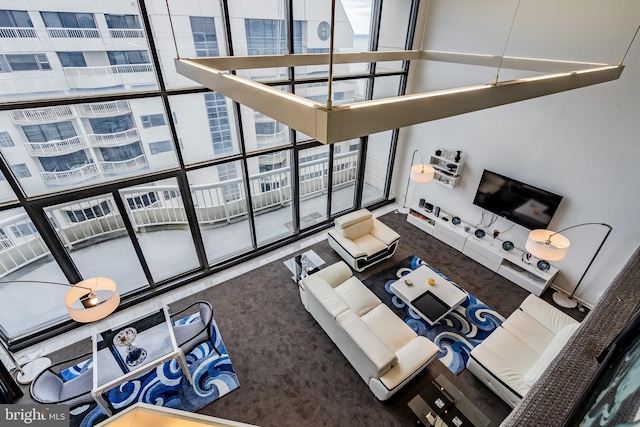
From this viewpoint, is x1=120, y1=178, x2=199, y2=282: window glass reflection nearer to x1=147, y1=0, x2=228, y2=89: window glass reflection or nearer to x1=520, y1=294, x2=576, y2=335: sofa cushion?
x1=147, y1=0, x2=228, y2=89: window glass reflection

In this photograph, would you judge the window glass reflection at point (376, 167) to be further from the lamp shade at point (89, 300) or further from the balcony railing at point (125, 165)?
the lamp shade at point (89, 300)

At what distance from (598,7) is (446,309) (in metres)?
4.18

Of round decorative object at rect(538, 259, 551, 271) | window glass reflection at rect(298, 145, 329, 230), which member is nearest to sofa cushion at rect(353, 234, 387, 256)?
window glass reflection at rect(298, 145, 329, 230)

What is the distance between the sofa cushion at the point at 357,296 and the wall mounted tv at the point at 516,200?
2.73m

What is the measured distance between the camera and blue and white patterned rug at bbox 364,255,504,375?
4000mm

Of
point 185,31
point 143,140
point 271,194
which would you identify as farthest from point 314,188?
point 185,31

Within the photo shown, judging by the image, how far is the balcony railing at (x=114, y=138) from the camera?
3562 mm

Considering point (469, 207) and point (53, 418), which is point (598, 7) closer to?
point (469, 207)

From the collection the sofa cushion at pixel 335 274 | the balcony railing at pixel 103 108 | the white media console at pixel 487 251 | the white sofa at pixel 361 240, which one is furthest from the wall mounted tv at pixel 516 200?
the balcony railing at pixel 103 108

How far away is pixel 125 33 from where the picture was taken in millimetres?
3322

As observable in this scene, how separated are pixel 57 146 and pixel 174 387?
10.1ft

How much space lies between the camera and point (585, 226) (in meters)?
4.39

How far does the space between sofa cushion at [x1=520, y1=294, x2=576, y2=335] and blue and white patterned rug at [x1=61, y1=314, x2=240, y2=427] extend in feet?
12.9

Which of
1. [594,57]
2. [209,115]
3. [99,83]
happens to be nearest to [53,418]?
[99,83]
